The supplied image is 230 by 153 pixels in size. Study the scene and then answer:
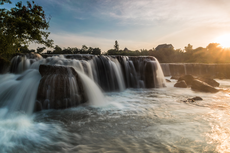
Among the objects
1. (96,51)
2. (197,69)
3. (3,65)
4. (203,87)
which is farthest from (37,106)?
(96,51)

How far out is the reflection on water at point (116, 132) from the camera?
2885 millimetres

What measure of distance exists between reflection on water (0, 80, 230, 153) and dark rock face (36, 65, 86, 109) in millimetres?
607

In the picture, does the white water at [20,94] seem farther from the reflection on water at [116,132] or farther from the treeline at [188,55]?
the treeline at [188,55]

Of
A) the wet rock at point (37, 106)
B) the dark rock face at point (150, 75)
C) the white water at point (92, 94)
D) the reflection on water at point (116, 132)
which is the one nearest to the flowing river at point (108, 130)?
the reflection on water at point (116, 132)

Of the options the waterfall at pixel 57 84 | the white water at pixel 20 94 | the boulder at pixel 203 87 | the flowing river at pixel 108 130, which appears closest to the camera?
the flowing river at pixel 108 130

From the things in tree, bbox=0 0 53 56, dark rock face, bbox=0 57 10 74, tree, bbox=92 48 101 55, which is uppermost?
tree, bbox=92 48 101 55

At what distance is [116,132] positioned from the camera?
3557mm

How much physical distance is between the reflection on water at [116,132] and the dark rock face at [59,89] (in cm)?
61

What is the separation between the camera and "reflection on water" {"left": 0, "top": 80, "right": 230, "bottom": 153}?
2885 mm

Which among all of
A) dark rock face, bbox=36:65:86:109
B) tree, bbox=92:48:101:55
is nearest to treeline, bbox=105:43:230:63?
tree, bbox=92:48:101:55

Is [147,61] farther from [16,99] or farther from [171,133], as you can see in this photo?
[16,99]

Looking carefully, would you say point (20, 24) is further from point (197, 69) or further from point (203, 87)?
point (197, 69)

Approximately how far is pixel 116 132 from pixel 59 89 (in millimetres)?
3544

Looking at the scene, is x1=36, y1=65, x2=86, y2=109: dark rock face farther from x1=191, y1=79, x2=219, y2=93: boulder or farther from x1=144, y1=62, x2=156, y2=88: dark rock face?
x1=191, y1=79, x2=219, y2=93: boulder
